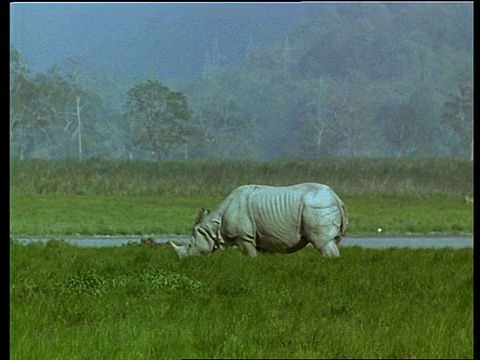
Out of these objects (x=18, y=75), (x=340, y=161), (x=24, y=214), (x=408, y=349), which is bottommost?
(x=408, y=349)

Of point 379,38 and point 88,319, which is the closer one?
point 88,319

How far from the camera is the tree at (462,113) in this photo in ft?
9.80

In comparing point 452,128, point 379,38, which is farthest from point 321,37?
point 452,128

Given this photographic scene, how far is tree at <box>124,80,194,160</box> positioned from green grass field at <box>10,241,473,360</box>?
352mm

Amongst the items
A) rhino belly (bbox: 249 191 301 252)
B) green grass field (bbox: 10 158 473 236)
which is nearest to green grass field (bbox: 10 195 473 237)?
green grass field (bbox: 10 158 473 236)

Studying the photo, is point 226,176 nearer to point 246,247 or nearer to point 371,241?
point 246,247

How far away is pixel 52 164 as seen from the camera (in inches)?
110

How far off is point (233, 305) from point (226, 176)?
19.1 inches

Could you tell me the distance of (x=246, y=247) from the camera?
9.71ft

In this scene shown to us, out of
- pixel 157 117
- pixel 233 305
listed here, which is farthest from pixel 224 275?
pixel 157 117

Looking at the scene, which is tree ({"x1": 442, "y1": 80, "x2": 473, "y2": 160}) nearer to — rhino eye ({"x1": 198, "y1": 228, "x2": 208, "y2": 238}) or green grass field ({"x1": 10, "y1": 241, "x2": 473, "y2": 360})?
green grass field ({"x1": 10, "y1": 241, "x2": 473, "y2": 360})

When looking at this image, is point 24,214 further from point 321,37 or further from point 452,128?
point 452,128

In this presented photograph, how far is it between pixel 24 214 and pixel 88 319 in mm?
521
